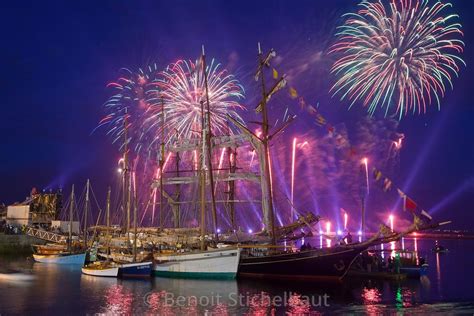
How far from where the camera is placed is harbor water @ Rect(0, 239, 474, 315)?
2586 cm

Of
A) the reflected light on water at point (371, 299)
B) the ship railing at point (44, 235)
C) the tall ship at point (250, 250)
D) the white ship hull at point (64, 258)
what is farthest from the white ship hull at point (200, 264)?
the ship railing at point (44, 235)

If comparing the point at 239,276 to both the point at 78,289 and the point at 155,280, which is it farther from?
the point at 78,289

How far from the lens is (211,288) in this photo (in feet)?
112

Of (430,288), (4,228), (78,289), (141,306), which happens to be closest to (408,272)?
(430,288)

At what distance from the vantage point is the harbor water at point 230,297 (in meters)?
25.9

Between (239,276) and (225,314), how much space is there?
1691 centimetres

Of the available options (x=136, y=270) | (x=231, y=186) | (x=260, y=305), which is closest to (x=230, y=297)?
(x=260, y=305)

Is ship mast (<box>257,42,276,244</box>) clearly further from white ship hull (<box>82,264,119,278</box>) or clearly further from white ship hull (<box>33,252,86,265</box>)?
white ship hull (<box>33,252,86,265</box>)

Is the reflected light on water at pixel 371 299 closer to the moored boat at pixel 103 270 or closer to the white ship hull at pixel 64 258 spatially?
the moored boat at pixel 103 270

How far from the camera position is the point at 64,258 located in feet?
205

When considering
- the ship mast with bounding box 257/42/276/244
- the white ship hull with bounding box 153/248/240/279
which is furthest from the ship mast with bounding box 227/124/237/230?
the white ship hull with bounding box 153/248/240/279

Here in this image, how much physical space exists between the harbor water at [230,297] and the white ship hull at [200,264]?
1.53 meters

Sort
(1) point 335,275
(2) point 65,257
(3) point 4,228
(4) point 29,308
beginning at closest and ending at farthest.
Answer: (4) point 29,308, (1) point 335,275, (2) point 65,257, (3) point 4,228

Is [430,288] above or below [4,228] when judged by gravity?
below
